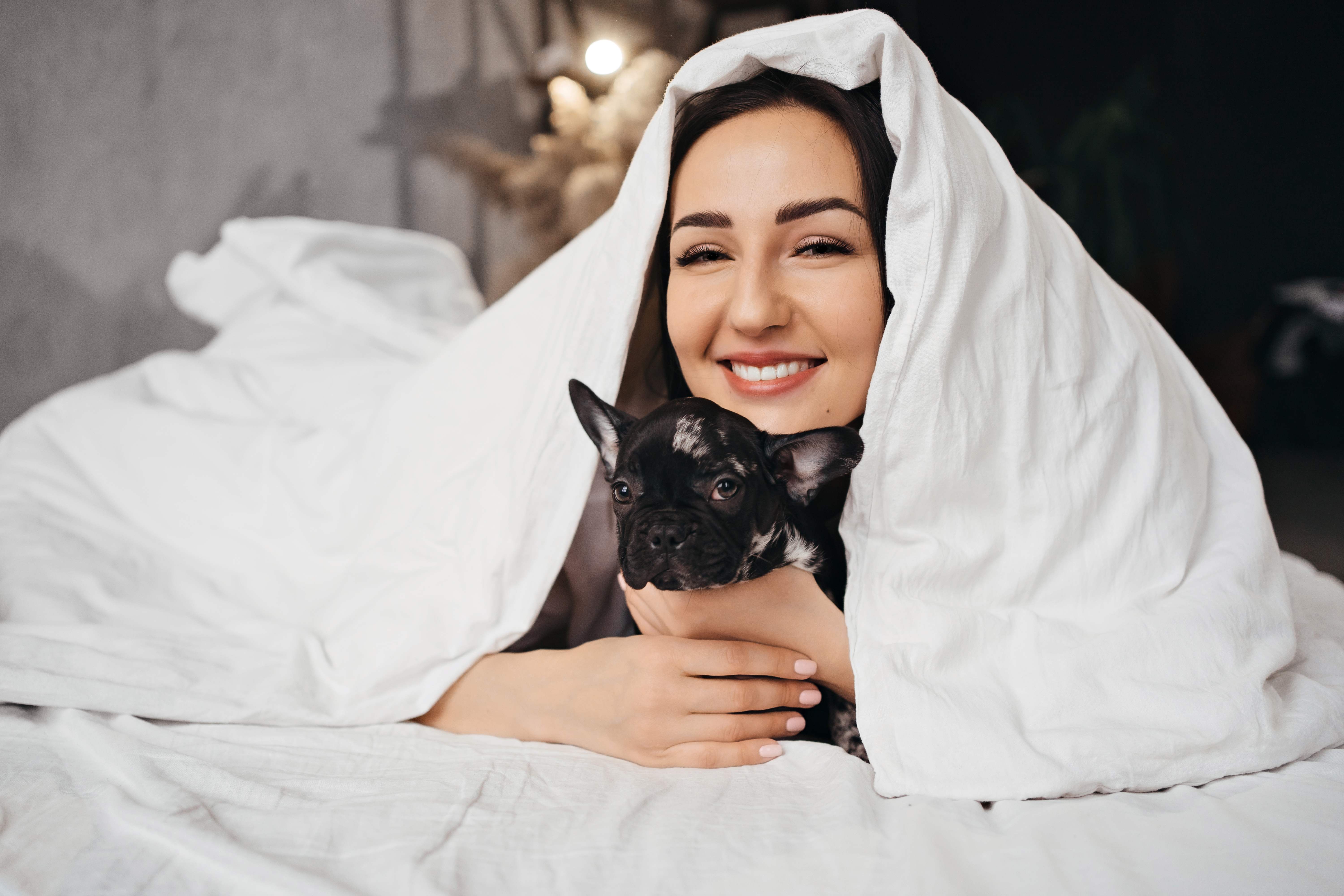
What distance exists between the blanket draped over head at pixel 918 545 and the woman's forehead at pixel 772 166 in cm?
6

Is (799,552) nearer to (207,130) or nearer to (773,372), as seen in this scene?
(773,372)

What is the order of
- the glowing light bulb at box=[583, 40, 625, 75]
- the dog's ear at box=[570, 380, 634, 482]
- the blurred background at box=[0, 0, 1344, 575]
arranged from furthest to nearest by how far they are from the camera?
the glowing light bulb at box=[583, 40, 625, 75] < the blurred background at box=[0, 0, 1344, 575] < the dog's ear at box=[570, 380, 634, 482]

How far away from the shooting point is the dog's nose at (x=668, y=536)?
929 mm

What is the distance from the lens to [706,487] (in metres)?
0.97

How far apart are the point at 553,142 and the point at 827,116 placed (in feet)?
9.84

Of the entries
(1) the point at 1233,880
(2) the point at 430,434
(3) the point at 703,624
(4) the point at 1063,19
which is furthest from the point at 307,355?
(4) the point at 1063,19

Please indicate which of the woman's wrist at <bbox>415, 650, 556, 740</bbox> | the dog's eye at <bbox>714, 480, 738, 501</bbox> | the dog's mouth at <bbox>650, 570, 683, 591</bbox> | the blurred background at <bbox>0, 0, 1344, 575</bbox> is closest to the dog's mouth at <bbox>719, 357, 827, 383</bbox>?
the dog's eye at <bbox>714, 480, 738, 501</bbox>

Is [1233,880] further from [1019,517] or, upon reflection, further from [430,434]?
[430,434]

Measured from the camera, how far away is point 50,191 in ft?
9.52

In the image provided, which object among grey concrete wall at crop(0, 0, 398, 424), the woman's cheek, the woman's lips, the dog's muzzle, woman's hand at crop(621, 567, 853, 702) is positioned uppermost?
grey concrete wall at crop(0, 0, 398, 424)

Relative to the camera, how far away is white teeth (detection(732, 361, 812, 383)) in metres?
1.18

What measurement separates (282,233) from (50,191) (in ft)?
3.20

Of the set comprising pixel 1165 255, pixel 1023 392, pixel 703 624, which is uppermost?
pixel 1165 255

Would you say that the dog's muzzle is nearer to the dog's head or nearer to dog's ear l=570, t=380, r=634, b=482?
the dog's head
